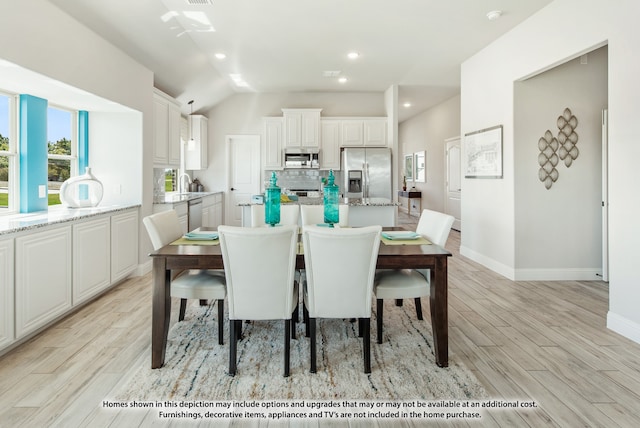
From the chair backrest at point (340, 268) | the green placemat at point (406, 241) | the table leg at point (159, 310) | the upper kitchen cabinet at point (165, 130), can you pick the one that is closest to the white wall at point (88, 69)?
the upper kitchen cabinet at point (165, 130)

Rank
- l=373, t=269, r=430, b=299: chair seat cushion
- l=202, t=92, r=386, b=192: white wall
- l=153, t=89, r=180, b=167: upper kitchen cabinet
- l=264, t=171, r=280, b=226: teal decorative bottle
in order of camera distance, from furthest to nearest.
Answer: l=202, t=92, r=386, b=192: white wall
l=153, t=89, r=180, b=167: upper kitchen cabinet
l=264, t=171, r=280, b=226: teal decorative bottle
l=373, t=269, r=430, b=299: chair seat cushion

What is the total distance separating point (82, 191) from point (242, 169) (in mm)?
3692

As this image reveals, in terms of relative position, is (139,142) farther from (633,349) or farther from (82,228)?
(633,349)

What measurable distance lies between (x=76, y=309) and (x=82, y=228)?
0.71m

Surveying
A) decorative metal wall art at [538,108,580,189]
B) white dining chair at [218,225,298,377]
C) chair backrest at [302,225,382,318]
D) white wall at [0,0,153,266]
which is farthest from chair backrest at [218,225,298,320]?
decorative metal wall art at [538,108,580,189]

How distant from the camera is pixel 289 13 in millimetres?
3922

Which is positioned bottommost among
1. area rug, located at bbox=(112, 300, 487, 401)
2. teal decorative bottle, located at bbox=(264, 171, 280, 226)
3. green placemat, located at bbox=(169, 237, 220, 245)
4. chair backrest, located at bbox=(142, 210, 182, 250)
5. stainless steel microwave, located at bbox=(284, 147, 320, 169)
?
area rug, located at bbox=(112, 300, 487, 401)

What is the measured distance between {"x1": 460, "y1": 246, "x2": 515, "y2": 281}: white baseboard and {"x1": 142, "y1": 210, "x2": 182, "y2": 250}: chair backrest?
3.56m

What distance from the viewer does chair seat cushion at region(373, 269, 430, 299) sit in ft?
8.16

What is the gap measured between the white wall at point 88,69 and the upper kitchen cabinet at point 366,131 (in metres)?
3.68

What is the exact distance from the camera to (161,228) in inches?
107

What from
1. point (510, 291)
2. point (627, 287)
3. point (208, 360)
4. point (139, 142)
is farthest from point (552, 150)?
point (139, 142)

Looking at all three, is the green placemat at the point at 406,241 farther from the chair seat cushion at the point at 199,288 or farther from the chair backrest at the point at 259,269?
the chair seat cushion at the point at 199,288

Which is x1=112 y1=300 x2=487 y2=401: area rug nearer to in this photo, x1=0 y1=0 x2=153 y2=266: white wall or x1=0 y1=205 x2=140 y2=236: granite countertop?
x1=0 y1=205 x2=140 y2=236: granite countertop
